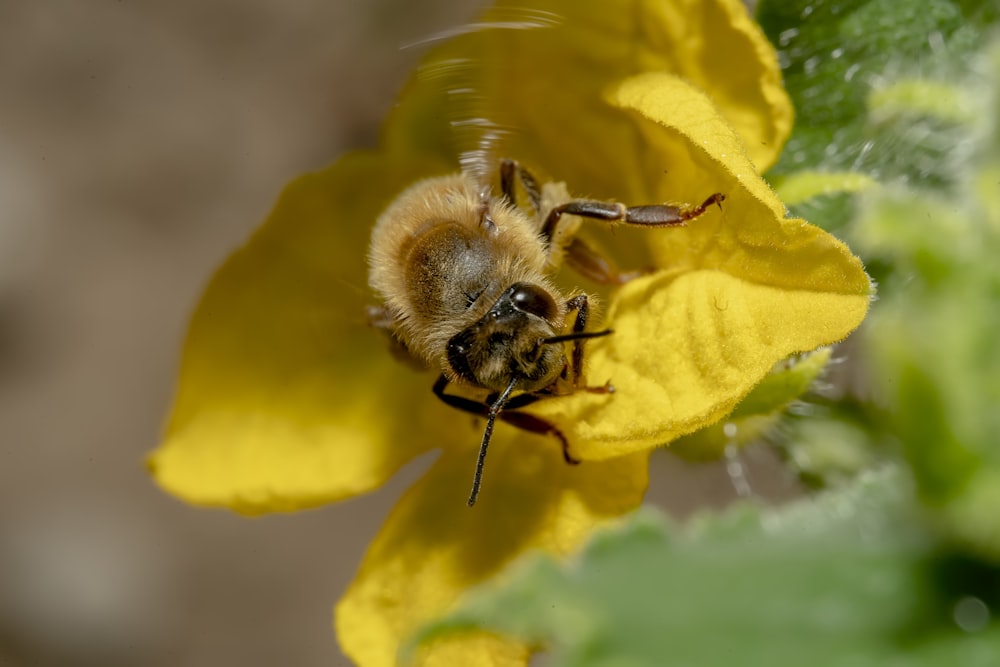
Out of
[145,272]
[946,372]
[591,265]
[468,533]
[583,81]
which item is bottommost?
[145,272]

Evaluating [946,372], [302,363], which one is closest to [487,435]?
[302,363]

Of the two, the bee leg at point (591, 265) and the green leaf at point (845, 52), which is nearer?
the green leaf at point (845, 52)

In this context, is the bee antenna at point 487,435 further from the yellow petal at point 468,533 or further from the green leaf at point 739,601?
the green leaf at point 739,601

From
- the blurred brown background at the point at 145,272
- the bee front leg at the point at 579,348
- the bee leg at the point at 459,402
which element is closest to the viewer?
the bee front leg at the point at 579,348

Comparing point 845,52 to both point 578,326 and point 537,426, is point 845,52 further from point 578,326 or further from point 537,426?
point 537,426

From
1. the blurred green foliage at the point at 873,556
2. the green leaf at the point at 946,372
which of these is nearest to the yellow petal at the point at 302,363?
the blurred green foliage at the point at 873,556

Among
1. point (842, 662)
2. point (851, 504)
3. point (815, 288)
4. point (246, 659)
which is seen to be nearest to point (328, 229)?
point (815, 288)

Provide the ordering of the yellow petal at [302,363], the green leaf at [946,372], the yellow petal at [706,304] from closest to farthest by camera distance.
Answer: the green leaf at [946,372] → the yellow petal at [706,304] → the yellow petal at [302,363]

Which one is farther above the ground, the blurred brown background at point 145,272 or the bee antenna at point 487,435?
the bee antenna at point 487,435

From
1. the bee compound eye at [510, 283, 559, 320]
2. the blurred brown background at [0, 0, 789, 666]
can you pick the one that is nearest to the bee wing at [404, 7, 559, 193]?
the bee compound eye at [510, 283, 559, 320]
